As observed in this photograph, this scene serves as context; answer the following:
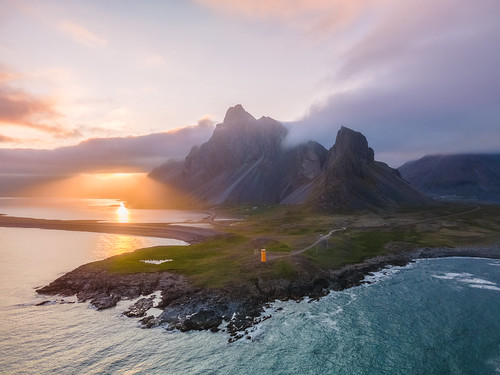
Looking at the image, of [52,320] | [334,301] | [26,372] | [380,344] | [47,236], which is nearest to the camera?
[26,372]

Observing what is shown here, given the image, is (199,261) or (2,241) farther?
(2,241)

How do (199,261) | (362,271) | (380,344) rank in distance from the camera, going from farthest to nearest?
(199,261) → (362,271) → (380,344)

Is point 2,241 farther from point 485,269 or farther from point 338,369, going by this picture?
point 485,269

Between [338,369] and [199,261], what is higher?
[199,261]

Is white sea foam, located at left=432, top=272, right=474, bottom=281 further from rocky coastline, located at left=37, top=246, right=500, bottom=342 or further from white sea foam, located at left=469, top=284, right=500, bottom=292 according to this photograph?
rocky coastline, located at left=37, top=246, right=500, bottom=342

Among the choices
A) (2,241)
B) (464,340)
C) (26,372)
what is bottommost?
(464,340)

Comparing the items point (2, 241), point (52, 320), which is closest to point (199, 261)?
point (52, 320)

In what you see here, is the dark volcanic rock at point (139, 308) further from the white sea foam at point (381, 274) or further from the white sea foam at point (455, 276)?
the white sea foam at point (455, 276)

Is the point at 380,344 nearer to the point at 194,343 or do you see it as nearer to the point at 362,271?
the point at 194,343
